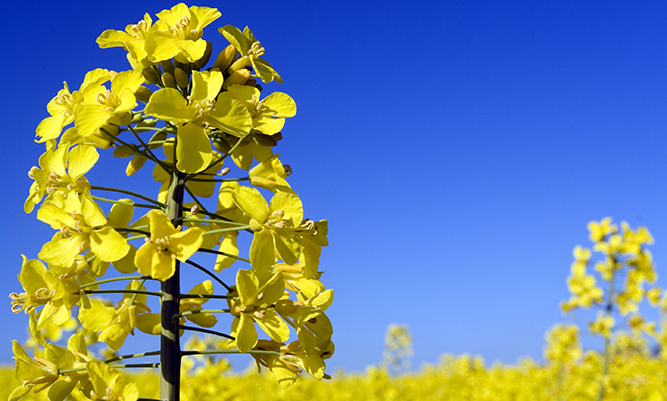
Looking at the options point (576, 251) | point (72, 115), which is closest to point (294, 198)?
point (72, 115)

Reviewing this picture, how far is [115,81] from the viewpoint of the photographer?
2.03 m

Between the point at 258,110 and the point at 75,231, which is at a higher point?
the point at 258,110

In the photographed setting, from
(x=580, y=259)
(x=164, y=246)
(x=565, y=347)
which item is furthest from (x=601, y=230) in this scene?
(x=164, y=246)

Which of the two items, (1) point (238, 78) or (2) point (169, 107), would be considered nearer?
(2) point (169, 107)

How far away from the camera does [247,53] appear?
2.28m

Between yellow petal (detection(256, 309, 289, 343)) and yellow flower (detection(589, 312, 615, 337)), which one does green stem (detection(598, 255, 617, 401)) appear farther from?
yellow petal (detection(256, 309, 289, 343))

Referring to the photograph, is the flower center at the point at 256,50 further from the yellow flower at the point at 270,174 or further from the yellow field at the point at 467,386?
the yellow field at the point at 467,386

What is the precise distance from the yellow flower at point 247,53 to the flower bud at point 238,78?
5cm

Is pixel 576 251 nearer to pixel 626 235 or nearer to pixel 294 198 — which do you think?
pixel 626 235

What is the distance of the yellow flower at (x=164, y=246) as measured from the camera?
1768 mm

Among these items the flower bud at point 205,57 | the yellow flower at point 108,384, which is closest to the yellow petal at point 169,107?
the flower bud at point 205,57

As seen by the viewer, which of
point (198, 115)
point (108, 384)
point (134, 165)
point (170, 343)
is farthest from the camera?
point (134, 165)

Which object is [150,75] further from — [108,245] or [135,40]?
[108,245]

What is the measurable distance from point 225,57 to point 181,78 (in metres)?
0.22
